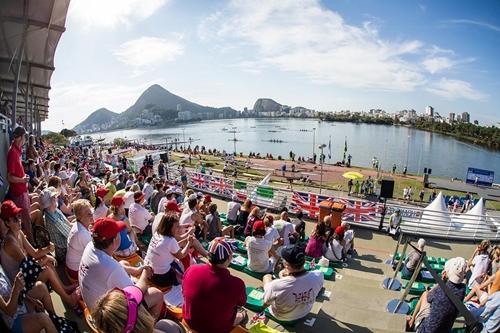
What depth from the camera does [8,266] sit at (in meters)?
3.74

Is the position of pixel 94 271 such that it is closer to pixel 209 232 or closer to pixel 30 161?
pixel 209 232

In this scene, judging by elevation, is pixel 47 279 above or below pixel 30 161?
below

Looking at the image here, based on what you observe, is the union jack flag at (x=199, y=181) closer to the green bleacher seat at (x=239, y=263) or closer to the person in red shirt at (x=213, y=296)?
the green bleacher seat at (x=239, y=263)

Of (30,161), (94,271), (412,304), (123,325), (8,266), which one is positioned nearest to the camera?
(123,325)

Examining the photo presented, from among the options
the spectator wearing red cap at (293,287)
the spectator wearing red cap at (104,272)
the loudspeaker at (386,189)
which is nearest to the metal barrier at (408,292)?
the spectator wearing red cap at (293,287)

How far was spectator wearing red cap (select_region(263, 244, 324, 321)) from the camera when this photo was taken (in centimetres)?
411

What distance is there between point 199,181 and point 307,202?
7.29 metres

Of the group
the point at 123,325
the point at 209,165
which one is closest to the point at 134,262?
the point at 123,325

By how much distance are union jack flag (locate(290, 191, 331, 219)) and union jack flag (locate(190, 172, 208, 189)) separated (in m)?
6.04

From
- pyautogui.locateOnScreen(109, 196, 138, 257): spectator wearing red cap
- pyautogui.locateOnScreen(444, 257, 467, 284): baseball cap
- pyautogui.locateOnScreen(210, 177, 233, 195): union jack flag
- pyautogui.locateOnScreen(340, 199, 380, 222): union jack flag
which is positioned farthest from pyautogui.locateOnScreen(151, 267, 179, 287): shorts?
pyautogui.locateOnScreen(210, 177, 233, 195): union jack flag

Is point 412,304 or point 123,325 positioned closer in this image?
point 123,325

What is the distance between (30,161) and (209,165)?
31259 millimetres

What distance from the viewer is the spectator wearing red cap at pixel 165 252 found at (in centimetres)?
460

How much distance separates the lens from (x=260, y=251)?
654 centimetres
